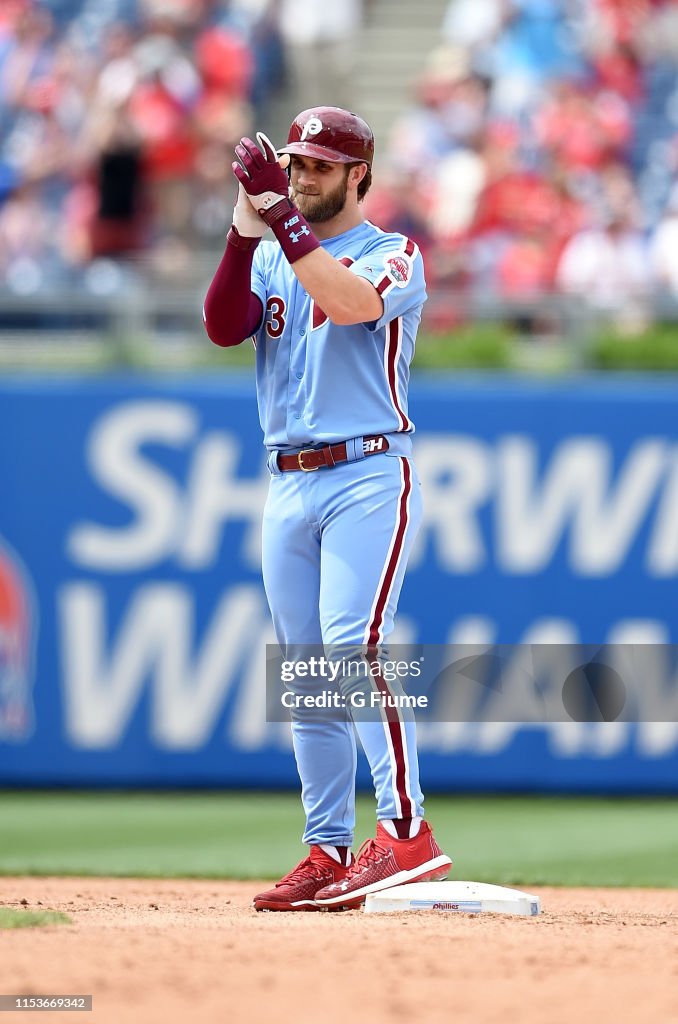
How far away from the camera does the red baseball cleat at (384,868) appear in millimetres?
4633

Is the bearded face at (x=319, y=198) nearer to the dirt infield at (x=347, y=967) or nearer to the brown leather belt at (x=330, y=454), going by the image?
the brown leather belt at (x=330, y=454)

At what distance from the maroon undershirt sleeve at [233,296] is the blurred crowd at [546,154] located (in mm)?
4563

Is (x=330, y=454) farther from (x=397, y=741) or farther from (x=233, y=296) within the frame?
(x=397, y=741)

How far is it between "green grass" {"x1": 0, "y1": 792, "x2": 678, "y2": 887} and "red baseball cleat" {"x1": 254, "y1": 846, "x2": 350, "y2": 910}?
56.5 inches

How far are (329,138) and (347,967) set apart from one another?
227cm

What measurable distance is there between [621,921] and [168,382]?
16.1 ft

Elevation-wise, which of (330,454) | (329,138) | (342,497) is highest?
(329,138)

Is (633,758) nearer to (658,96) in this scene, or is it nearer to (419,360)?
(419,360)

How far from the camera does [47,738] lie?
8.88 meters

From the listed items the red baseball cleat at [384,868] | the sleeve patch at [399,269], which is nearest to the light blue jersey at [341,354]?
the sleeve patch at [399,269]

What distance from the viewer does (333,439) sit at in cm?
470

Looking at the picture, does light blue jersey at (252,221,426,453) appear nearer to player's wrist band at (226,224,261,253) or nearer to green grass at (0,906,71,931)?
player's wrist band at (226,224,261,253)

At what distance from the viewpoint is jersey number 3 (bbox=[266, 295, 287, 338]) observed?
4.84m

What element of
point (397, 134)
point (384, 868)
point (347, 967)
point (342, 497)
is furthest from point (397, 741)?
point (397, 134)
